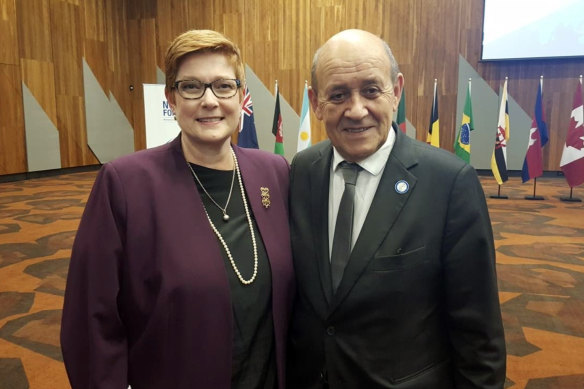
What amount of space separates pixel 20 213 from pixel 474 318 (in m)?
6.48

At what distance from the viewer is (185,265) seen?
1.31m

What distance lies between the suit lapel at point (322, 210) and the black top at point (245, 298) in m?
0.19

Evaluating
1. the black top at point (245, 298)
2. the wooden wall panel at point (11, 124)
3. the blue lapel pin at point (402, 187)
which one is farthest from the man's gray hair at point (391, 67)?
the wooden wall panel at point (11, 124)

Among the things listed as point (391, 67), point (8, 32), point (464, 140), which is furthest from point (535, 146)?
point (8, 32)

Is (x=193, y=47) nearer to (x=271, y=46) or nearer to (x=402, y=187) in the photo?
(x=402, y=187)

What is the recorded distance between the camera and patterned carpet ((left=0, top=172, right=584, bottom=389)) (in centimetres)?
248

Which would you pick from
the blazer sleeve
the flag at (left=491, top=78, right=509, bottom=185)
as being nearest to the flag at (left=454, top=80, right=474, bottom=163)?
the flag at (left=491, top=78, right=509, bottom=185)

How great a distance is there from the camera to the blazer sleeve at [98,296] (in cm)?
127

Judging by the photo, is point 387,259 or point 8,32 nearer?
point 387,259

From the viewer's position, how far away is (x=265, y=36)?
10.2 meters

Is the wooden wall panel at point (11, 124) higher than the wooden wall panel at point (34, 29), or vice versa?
the wooden wall panel at point (34, 29)

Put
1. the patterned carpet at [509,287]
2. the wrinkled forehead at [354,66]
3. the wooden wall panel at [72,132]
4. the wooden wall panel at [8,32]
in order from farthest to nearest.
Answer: the wooden wall panel at [72,132]
the wooden wall panel at [8,32]
the patterned carpet at [509,287]
the wrinkled forehead at [354,66]

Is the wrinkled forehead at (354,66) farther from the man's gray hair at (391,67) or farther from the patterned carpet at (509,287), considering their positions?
the patterned carpet at (509,287)

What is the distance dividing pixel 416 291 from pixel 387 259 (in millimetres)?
112
